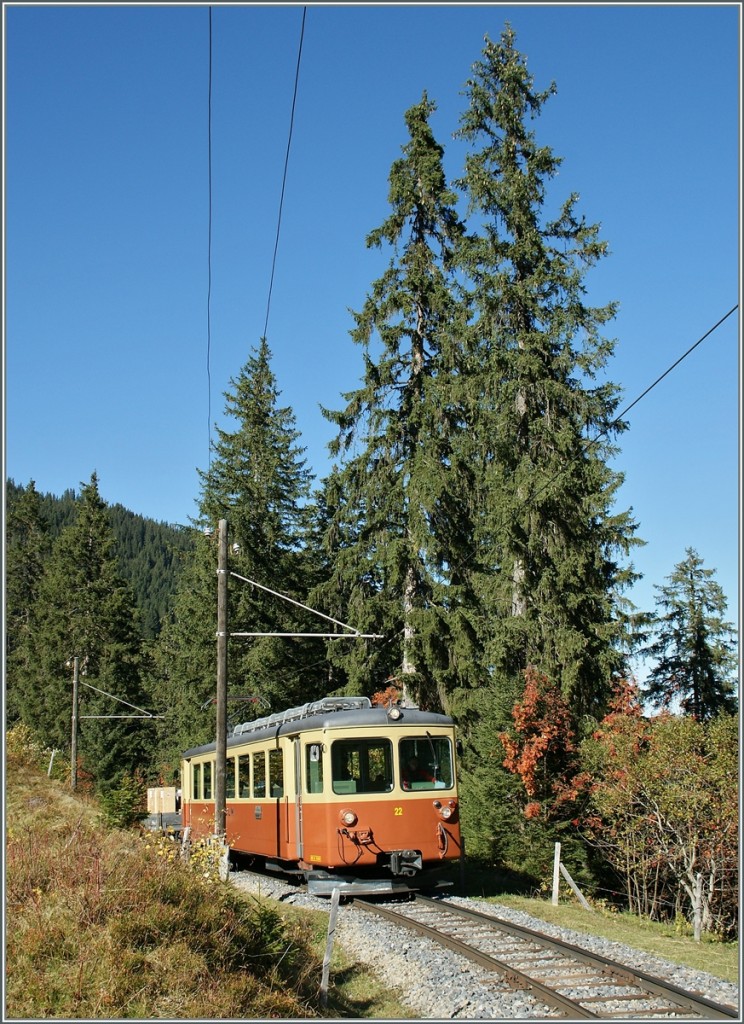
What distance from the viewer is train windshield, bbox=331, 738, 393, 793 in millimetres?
13859

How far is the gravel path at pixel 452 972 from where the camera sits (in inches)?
315

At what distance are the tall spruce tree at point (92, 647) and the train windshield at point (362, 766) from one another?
37.4 meters

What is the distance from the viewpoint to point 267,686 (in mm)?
32875

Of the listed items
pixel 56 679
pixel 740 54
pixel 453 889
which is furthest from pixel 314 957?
pixel 56 679

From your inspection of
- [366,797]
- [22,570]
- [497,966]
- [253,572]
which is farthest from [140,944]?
[22,570]

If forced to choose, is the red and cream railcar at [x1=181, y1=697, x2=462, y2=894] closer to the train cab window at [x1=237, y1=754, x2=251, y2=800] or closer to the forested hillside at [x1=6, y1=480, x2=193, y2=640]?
the train cab window at [x1=237, y1=754, x2=251, y2=800]

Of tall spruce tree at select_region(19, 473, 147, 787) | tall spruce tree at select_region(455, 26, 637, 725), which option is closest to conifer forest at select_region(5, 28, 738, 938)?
tall spruce tree at select_region(455, 26, 637, 725)

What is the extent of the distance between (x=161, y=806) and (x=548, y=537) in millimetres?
17153

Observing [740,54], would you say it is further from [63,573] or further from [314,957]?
[63,573]

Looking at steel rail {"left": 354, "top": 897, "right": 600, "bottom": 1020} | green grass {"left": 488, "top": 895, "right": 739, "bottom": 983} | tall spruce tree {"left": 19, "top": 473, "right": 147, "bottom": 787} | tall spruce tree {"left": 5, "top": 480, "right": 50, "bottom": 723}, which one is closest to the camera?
steel rail {"left": 354, "top": 897, "right": 600, "bottom": 1020}

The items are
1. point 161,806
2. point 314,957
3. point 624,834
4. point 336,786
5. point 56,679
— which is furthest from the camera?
point 56,679

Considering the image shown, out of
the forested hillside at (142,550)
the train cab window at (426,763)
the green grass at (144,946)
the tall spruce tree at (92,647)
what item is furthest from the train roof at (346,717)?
the forested hillside at (142,550)

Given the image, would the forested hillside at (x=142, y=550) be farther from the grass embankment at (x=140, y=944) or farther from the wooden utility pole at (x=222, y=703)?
the grass embankment at (x=140, y=944)

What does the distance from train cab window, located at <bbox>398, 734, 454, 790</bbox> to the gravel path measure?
2.26m
